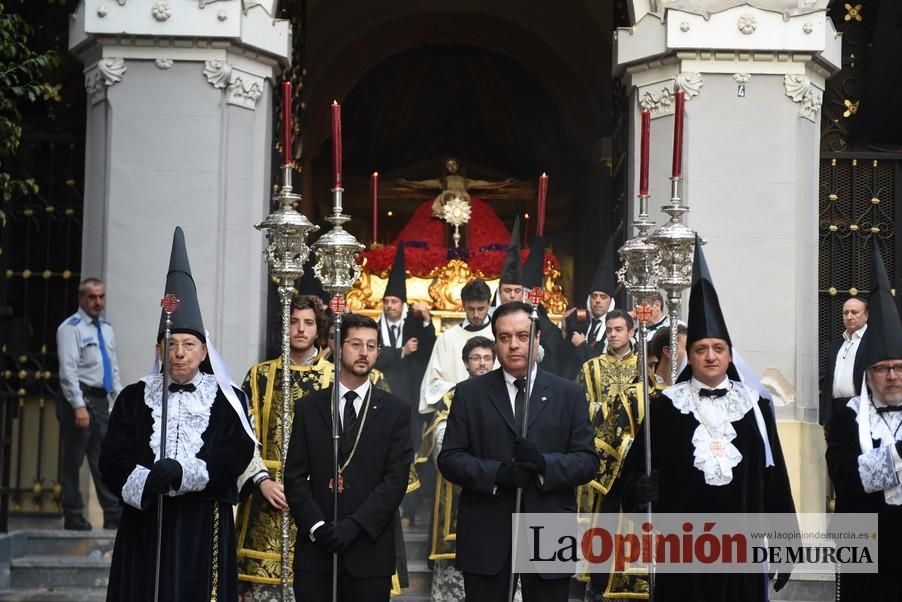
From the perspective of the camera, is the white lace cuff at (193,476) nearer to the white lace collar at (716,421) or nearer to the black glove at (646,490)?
the black glove at (646,490)

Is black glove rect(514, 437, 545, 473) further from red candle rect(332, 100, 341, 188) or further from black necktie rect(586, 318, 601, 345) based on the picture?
black necktie rect(586, 318, 601, 345)

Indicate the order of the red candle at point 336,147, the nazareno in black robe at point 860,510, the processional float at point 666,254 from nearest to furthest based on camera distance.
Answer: the nazareno in black robe at point 860,510, the red candle at point 336,147, the processional float at point 666,254

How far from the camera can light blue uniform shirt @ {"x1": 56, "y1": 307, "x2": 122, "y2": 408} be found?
11.4 m

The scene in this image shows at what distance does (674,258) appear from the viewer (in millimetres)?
8211

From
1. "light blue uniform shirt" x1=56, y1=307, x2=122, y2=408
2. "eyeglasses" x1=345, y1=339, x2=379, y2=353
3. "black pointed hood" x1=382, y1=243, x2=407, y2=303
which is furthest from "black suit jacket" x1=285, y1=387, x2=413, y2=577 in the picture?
"black pointed hood" x1=382, y1=243, x2=407, y2=303

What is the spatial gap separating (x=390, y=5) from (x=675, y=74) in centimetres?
745

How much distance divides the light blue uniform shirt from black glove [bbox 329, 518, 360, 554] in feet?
14.8

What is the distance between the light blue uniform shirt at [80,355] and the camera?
37.3 feet

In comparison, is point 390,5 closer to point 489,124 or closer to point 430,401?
point 489,124

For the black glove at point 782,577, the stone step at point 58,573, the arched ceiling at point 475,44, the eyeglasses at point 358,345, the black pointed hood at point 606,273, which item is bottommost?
the stone step at point 58,573

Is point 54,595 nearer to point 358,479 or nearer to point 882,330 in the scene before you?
point 358,479

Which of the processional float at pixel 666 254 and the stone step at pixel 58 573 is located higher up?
the processional float at pixel 666 254

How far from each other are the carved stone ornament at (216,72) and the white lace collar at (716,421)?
5.90 m

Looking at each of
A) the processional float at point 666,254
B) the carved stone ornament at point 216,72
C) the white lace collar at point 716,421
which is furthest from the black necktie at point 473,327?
the white lace collar at point 716,421
